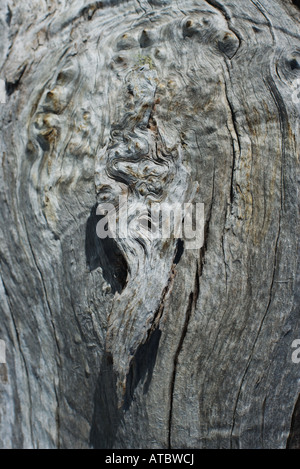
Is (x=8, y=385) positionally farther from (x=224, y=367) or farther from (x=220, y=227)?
(x=220, y=227)

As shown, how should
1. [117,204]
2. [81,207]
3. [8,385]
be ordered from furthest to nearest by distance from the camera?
[8,385] < [81,207] < [117,204]

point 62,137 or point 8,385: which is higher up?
point 62,137

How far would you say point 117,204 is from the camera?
1.75m

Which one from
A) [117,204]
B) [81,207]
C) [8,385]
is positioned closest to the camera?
[117,204]

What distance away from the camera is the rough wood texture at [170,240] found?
5.70ft

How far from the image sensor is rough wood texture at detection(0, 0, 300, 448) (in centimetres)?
174

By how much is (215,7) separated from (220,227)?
1.11m

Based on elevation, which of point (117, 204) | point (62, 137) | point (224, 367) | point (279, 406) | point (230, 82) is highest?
point (230, 82)

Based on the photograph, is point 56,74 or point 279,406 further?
point 56,74

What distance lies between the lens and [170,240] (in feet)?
5.61

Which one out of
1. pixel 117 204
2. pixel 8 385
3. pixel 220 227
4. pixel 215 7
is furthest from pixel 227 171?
pixel 8 385

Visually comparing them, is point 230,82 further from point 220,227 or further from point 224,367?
point 224,367

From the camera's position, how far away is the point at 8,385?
2135mm
